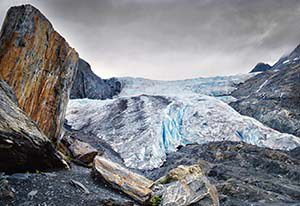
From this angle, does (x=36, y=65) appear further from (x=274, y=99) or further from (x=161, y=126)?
(x=274, y=99)

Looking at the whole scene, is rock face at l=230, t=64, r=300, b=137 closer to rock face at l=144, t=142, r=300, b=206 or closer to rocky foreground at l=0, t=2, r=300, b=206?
rocky foreground at l=0, t=2, r=300, b=206

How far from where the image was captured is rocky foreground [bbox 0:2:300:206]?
6586 mm

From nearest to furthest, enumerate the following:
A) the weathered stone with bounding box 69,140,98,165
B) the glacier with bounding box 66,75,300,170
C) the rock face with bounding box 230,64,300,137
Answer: the weathered stone with bounding box 69,140,98,165 < the glacier with bounding box 66,75,300,170 < the rock face with bounding box 230,64,300,137

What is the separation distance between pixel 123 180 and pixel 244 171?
10.8m

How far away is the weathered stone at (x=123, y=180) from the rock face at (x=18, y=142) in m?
1.32

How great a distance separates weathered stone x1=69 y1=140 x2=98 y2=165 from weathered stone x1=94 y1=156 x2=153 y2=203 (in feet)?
7.92

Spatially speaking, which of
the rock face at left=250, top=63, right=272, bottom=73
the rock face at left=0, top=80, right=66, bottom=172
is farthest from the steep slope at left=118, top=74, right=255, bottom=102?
the rock face at left=0, top=80, right=66, bottom=172

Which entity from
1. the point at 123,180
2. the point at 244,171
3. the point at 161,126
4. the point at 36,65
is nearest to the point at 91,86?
the point at 161,126

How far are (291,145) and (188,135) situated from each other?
7.39 meters

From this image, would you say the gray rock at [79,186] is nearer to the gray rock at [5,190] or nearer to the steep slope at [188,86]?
the gray rock at [5,190]

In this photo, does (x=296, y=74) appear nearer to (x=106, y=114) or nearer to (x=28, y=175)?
(x=106, y=114)

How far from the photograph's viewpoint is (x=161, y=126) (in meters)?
24.1

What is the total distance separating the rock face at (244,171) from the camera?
12.6 metres

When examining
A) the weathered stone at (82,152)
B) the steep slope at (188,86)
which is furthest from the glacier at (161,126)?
the steep slope at (188,86)
